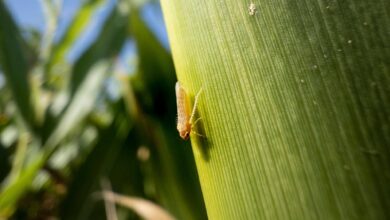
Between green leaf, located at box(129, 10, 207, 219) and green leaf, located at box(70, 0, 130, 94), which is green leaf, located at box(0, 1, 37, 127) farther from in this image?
green leaf, located at box(129, 10, 207, 219)

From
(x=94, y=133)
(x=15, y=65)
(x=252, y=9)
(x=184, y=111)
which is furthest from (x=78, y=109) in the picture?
(x=252, y=9)

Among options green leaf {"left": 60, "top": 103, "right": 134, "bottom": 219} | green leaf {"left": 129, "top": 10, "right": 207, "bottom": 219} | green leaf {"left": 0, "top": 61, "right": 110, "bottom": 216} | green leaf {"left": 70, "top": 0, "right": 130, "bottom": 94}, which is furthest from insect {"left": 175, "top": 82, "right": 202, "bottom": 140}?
green leaf {"left": 70, "top": 0, "right": 130, "bottom": 94}

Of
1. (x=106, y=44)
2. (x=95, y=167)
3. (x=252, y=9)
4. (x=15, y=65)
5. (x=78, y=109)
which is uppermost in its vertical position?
(x=252, y=9)

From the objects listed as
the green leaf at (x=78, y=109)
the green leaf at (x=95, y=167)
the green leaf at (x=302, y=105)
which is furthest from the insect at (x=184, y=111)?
the green leaf at (x=95, y=167)

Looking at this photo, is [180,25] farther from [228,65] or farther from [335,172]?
[335,172]

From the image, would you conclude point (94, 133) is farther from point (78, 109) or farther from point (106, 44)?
point (106, 44)

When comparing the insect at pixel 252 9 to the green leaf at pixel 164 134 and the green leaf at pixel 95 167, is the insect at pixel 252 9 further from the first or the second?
the green leaf at pixel 95 167

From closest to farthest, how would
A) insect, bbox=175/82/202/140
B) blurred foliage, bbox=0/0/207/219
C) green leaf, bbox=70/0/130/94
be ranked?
insect, bbox=175/82/202/140, blurred foliage, bbox=0/0/207/219, green leaf, bbox=70/0/130/94
